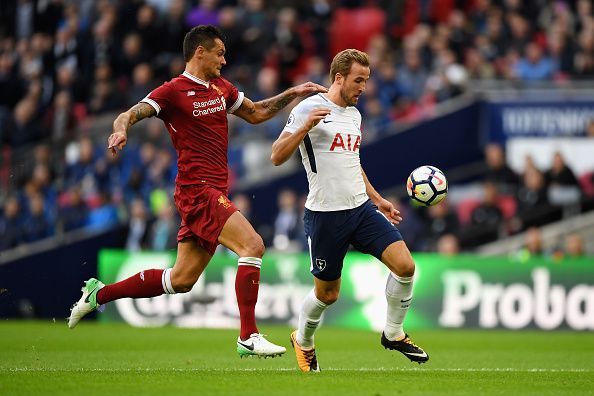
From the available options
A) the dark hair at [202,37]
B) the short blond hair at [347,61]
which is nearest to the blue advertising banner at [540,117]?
the short blond hair at [347,61]

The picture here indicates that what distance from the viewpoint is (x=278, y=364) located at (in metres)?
11.9

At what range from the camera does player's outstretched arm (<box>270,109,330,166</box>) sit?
9.73 m

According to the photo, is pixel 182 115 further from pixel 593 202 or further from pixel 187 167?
pixel 593 202

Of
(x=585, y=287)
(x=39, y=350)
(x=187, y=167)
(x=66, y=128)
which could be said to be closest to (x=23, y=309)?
(x=66, y=128)

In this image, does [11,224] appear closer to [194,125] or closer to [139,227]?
[139,227]

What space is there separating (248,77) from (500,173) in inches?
204

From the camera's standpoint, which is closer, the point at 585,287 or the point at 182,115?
the point at 182,115

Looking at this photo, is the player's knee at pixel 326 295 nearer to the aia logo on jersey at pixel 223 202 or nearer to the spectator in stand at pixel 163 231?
the aia logo on jersey at pixel 223 202

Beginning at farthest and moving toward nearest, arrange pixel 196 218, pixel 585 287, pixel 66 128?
Answer: pixel 66 128, pixel 585 287, pixel 196 218

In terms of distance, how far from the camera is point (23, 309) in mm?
20062

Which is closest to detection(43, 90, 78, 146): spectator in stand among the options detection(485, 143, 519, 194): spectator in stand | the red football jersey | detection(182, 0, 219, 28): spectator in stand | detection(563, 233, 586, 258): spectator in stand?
detection(182, 0, 219, 28): spectator in stand

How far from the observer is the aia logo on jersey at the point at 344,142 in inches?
408

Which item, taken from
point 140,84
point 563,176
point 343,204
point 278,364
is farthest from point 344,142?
point 140,84

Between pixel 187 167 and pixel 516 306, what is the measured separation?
9.26m
